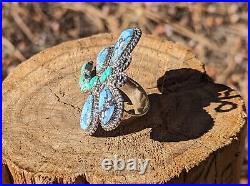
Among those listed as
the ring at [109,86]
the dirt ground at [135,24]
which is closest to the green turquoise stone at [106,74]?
the ring at [109,86]

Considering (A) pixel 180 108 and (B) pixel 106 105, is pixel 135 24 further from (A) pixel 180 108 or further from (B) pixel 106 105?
(B) pixel 106 105

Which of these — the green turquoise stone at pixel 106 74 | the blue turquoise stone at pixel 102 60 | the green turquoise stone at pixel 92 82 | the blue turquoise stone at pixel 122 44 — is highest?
the blue turquoise stone at pixel 122 44

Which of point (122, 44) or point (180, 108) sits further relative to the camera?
point (180, 108)

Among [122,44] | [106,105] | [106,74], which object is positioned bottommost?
[106,105]

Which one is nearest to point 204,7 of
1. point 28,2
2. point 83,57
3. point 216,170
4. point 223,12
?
point 223,12

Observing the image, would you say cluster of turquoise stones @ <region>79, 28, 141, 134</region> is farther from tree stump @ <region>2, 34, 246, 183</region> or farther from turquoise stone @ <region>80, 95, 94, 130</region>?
tree stump @ <region>2, 34, 246, 183</region>

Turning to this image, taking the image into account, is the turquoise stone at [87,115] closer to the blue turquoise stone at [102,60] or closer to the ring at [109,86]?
the ring at [109,86]

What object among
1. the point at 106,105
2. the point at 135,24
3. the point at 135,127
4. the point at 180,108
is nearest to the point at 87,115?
the point at 106,105
